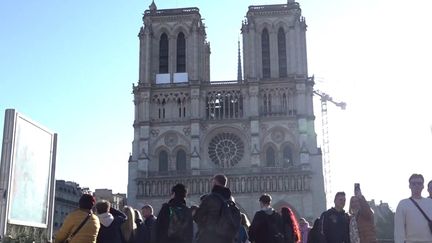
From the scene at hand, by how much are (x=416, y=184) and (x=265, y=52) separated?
44770mm

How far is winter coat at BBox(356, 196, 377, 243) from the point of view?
9469 mm

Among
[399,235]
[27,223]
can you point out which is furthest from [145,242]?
[27,223]

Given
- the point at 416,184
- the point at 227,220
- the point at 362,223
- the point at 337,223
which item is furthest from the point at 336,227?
the point at 227,220

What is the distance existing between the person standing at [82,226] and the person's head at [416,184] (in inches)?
172

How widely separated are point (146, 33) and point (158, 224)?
45461mm

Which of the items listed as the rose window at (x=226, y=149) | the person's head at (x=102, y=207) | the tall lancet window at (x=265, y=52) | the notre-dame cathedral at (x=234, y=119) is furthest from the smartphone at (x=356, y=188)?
the tall lancet window at (x=265, y=52)

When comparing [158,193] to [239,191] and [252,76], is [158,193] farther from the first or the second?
[252,76]

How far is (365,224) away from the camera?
952 centimetres

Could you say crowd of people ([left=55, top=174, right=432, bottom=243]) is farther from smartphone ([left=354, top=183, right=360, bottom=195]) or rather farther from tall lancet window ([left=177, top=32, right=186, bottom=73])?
tall lancet window ([left=177, top=32, right=186, bottom=73])

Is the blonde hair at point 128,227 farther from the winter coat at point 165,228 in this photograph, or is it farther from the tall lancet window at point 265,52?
the tall lancet window at point 265,52

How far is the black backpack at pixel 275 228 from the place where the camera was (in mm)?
9352

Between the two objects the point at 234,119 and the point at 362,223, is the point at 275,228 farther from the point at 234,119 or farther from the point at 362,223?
the point at 234,119

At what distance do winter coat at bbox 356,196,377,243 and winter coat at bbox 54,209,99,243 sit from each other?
4.55 metres

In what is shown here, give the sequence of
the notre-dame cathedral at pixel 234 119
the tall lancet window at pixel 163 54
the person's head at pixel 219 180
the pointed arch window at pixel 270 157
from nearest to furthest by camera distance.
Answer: the person's head at pixel 219 180
the notre-dame cathedral at pixel 234 119
the pointed arch window at pixel 270 157
the tall lancet window at pixel 163 54
